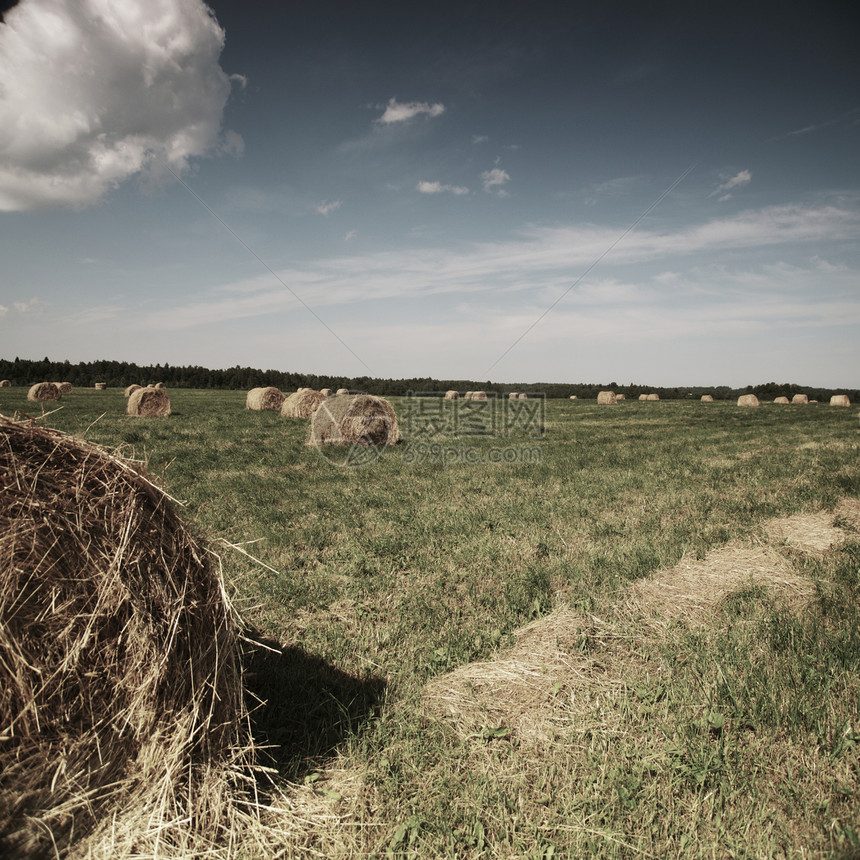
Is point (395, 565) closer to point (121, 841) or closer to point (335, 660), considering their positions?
point (335, 660)

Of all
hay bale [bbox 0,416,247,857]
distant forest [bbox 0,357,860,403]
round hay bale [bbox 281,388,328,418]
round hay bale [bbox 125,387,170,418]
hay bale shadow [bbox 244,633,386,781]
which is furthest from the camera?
distant forest [bbox 0,357,860,403]

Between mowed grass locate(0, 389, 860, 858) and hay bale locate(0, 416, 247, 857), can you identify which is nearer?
hay bale locate(0, 416, 247, 857)

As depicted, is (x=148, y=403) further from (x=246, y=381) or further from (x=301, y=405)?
(x=246, y=381)

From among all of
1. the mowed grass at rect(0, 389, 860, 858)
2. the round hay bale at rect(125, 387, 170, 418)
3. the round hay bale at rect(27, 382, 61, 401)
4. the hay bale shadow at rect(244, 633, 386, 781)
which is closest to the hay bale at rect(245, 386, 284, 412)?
the round hay bale at rect(125, 387, 170, 418)

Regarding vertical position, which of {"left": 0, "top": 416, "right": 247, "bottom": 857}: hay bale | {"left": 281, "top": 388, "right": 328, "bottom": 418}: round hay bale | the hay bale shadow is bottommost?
the hay bale shadow

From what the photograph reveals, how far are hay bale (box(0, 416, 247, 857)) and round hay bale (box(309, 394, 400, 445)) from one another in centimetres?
1260

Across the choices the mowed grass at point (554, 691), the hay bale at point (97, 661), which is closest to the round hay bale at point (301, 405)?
the mowed grass at point (554, 691)

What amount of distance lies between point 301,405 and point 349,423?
11.3m

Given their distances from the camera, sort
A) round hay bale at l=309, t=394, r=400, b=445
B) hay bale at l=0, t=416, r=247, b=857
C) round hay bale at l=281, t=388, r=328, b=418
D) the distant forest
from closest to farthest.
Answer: hay bale at l=0, t=416, r=247, b=857 → round hay bale at l=309, t=394, r=400, b=445 → round hay bale at l=281, t=388, r=328, b=418 → the distant forest

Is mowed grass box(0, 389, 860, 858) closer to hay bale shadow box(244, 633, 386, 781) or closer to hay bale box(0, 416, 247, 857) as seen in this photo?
hay bale shadow box(244, 633, 386, 781)

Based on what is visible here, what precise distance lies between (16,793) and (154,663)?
0.70m

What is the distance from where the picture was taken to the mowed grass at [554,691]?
8.56 feet

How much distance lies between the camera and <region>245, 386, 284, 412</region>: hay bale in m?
30.9

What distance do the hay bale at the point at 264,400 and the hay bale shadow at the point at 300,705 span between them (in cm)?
2798
